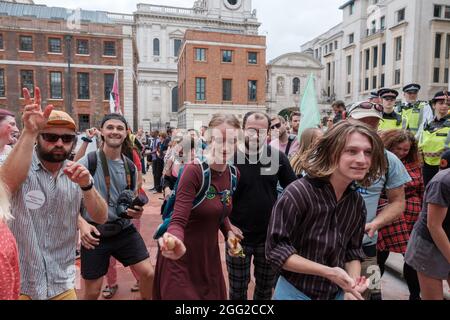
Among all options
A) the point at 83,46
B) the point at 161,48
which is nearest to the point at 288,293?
the point at 83,46

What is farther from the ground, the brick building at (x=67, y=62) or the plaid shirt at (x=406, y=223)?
the brick building at (x=67, y=62)

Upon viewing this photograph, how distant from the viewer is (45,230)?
86.0 inches

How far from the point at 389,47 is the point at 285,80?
14198 millimetres

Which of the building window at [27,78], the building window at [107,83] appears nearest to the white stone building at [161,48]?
the building window at [107,83]

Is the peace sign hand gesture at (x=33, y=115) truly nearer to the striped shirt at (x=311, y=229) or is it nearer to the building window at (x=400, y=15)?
the striped shirt at (x=311, y=229)

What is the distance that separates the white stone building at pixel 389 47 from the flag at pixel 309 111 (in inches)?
1504

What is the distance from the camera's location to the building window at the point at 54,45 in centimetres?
3481

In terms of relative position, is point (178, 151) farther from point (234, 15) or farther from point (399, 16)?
point (234, 15)

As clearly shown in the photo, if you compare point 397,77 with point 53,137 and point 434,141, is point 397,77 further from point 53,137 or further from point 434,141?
point 53,137

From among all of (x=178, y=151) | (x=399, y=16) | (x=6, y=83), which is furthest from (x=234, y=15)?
(x=178, y=151)

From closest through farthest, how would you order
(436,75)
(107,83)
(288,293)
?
(288,293)
(107,83)
(436,75)

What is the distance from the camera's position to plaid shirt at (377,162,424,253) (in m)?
3.15

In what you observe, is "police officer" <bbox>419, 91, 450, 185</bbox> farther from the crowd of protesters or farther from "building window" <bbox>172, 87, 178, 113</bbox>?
"building window" <bbox>172, 87, 178, 113</bbox>

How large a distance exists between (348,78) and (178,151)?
5161 cm
